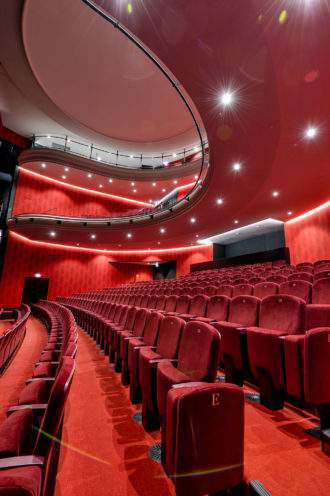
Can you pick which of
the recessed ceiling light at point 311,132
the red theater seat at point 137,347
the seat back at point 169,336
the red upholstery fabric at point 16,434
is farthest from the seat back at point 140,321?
the recessed ceiling light at point 311,132

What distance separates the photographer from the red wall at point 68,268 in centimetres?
716

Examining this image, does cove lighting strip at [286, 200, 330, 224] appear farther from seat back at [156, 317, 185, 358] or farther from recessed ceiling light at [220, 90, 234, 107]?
seat back at [156, 317, 185, 358]

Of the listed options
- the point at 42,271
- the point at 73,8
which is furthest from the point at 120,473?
the point at 42,271

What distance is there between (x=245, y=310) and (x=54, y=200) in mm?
8289

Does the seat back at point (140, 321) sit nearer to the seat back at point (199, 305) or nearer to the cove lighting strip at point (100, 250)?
the seat back at point (199, 305)

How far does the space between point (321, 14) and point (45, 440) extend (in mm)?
2750

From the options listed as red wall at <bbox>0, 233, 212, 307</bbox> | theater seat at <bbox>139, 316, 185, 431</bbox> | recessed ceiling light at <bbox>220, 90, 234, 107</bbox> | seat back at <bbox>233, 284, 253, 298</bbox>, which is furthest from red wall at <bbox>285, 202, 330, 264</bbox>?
theater seat at <bbox>139, 316, 185, 431</bbox>

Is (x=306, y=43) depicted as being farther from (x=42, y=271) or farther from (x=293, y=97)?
(x=42, y=271)

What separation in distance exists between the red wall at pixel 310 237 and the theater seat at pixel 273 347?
167 inches

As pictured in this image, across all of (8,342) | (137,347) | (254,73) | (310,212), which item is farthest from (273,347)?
(310,212)

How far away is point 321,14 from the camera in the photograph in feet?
5.77

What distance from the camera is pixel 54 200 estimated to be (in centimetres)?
831

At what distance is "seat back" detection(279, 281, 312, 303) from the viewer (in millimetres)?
1597

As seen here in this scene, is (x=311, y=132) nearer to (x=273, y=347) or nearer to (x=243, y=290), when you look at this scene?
(x=243, y=290)
